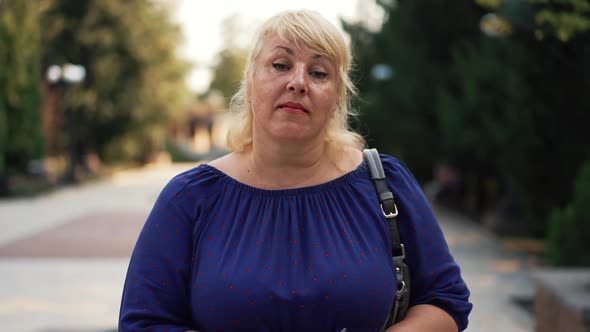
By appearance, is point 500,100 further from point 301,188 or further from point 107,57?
point 107,57

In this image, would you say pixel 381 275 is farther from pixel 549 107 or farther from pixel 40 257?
pixel 40 257

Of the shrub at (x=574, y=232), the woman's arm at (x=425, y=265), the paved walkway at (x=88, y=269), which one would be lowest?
the paved walkway at (x=88, y=269)

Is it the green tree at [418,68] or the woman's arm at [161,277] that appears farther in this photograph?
the green tree at [418,68]

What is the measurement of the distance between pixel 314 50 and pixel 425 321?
2.89 feet

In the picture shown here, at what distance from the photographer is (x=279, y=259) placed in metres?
2.05

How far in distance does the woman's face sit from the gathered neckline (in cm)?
16

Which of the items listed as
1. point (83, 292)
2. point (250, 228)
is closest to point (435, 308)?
point (250, 228)

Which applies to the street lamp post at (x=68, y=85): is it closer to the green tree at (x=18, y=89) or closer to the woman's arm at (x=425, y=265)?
the green tree at (x=18, y=89)

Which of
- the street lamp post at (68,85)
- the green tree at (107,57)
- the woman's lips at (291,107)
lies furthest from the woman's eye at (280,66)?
the green tree at (107,57)

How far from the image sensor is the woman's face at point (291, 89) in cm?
210

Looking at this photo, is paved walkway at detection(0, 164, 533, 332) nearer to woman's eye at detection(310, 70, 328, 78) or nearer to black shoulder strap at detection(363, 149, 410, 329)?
black shoulder strap at detection(363, 149, 410, 329)

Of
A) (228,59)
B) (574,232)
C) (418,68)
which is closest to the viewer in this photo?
(574,232)

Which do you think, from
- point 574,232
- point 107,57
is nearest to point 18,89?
point 107,57

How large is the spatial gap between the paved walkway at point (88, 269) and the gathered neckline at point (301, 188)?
2.57m
